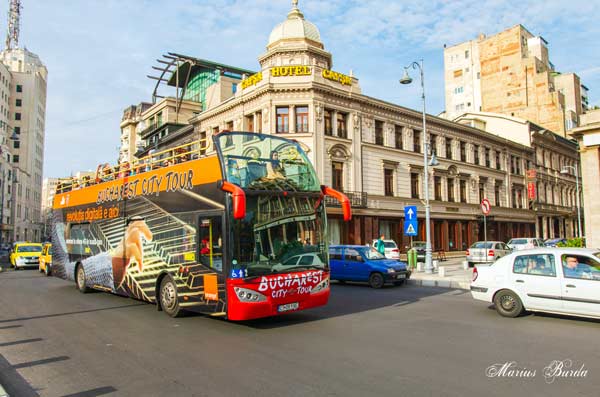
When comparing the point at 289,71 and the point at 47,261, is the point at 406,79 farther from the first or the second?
the point at 47,261

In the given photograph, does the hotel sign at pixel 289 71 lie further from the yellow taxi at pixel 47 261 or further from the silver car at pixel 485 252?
the yellow taxi at pixel 47 261

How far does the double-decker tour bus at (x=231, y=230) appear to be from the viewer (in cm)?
805

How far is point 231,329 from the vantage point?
8625 millimetres

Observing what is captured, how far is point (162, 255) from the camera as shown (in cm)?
993

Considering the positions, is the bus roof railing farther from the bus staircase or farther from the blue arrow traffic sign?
the blue arrow traffic sign

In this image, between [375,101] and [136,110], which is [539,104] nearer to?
[375,101]

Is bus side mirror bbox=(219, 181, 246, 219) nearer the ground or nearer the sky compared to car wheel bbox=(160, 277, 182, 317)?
nearer the sky

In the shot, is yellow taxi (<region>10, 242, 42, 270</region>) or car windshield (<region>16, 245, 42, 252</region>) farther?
car windshield (<region>16, 245, 42, 252</region>)

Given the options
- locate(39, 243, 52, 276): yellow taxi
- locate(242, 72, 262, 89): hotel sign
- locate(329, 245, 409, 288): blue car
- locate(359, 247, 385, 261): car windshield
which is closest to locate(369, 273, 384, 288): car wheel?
locate(329, 245, 409, 288): blue car

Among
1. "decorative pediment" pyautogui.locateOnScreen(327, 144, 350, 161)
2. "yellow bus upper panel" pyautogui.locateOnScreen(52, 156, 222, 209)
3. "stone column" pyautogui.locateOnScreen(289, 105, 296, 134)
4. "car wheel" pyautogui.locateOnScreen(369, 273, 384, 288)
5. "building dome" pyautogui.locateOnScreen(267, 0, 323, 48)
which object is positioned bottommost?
"car wheel" pyautogui.locateOnScreen(369, 273, 384, 288)

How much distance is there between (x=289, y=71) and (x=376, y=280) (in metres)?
17.3

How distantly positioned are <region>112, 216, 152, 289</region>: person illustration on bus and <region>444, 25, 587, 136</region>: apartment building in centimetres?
6642

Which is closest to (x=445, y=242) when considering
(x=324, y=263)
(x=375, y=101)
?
(x=375, y=101)
